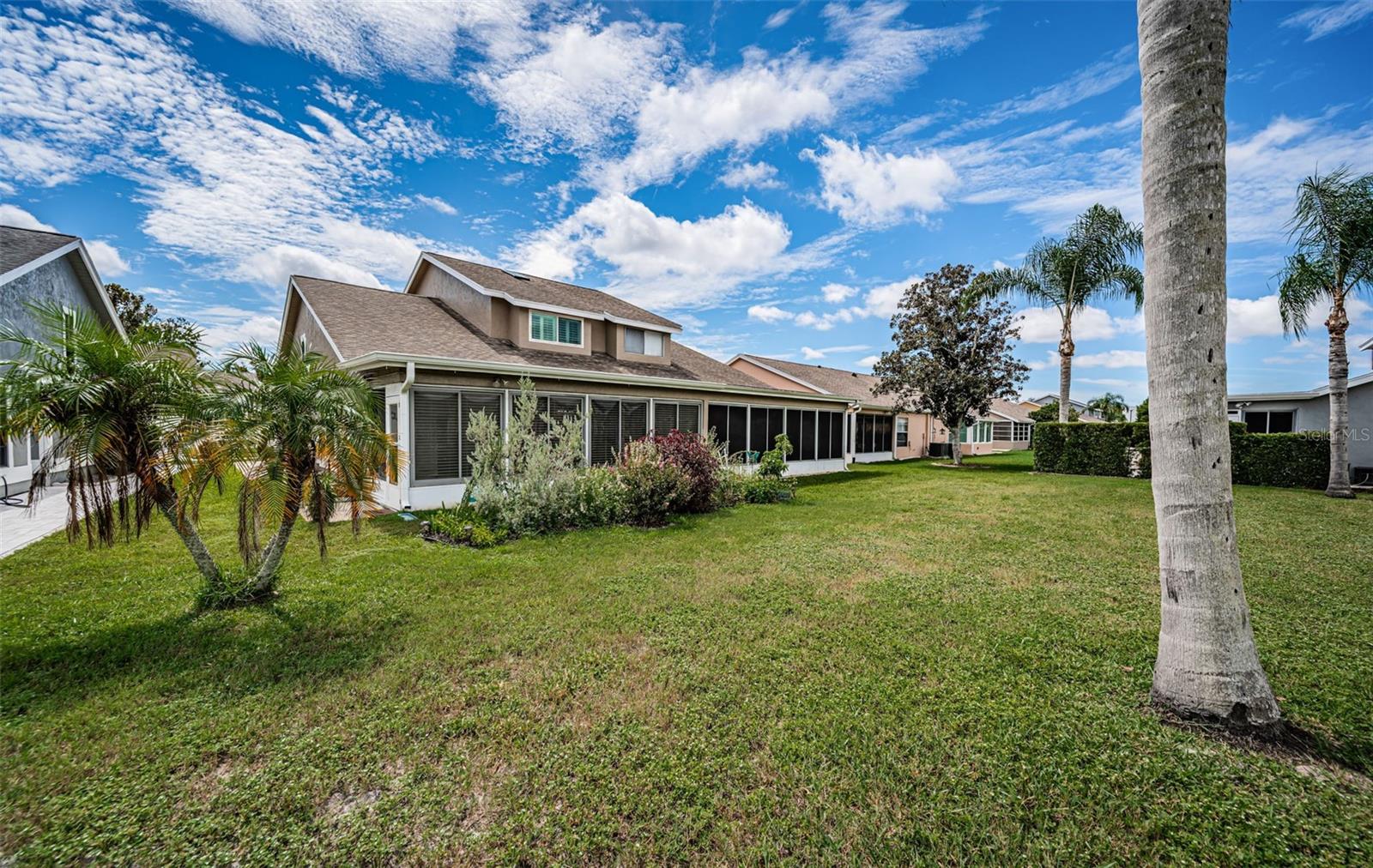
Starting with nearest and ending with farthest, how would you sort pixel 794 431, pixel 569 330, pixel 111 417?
1. pixel 111 417
2. pixel 569 330
3. pixel 794 431

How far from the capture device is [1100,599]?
18.7ft

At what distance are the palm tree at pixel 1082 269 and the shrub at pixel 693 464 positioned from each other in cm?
1716

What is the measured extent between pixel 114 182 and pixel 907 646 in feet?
45.1

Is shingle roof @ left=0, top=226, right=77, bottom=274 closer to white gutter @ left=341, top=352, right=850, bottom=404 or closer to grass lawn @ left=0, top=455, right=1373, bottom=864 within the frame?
white gutter @ left=341, top=352, right=850, bottom=404

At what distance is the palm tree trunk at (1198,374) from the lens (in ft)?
10.3

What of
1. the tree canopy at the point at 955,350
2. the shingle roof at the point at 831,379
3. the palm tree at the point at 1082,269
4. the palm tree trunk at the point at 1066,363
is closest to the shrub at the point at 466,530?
the shingle roof at the point at 831,379

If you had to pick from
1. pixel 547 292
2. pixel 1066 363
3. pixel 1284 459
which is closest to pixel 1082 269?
pixel 1066 363

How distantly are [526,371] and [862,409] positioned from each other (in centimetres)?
1870

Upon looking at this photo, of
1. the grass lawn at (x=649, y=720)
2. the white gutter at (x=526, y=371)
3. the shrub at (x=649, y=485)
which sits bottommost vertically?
the grass lawn at (x=649, y=720)

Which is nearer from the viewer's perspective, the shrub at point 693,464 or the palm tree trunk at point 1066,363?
the shrub at point 693,464

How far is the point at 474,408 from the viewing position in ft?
36.0

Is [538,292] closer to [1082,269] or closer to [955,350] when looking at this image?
[955,350]

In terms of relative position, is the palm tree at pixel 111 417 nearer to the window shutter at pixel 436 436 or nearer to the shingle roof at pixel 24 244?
the window shutter at pixel 436 436

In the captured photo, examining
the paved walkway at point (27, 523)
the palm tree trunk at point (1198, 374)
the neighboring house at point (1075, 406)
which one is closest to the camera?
the palm tree trunk at point (1198, 374)
